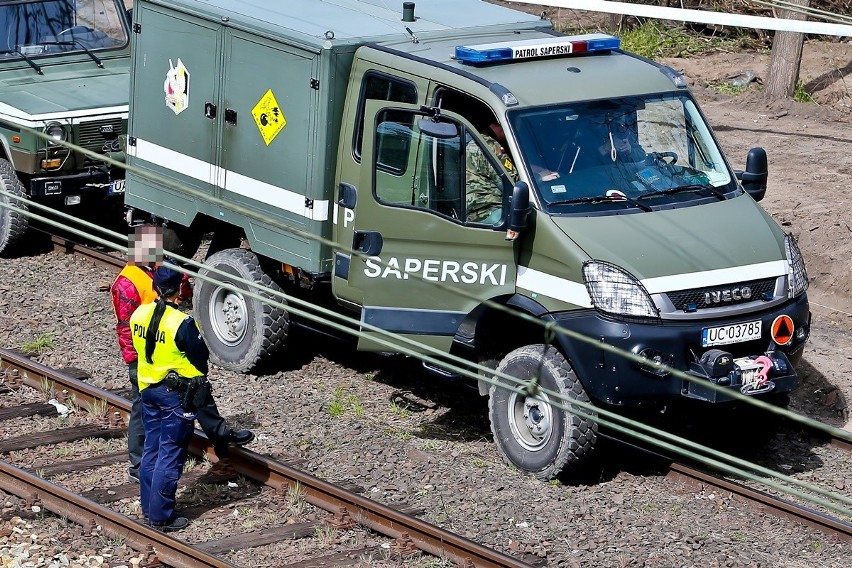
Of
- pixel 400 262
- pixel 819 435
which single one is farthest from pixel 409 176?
pixel 819 435

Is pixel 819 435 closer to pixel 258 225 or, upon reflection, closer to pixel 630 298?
→ pixel 630 298

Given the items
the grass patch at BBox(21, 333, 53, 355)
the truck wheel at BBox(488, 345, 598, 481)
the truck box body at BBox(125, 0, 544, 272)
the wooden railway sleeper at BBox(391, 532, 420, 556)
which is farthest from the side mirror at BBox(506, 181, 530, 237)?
the grass patch at BBox(21, 333, 53, 355)

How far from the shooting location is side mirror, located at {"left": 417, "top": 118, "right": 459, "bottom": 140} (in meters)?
8.85

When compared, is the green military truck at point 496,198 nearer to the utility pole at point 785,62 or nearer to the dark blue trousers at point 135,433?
the dark blue trousers at point 135,433

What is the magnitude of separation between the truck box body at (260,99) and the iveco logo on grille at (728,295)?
8.45 feet

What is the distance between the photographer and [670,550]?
8.11 metres

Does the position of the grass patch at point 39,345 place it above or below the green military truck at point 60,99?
below

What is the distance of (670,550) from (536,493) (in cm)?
108

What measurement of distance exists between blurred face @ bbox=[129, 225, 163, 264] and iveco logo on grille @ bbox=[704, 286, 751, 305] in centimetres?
344

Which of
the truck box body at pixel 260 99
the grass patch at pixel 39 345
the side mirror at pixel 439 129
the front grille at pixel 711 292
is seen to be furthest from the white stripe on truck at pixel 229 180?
the front grille at pixel 711 292

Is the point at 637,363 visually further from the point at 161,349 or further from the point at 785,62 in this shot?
the point at 785,62

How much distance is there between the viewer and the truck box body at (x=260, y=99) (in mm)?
9781

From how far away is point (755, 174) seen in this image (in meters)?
9.64

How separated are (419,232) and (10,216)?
19.2 ft
